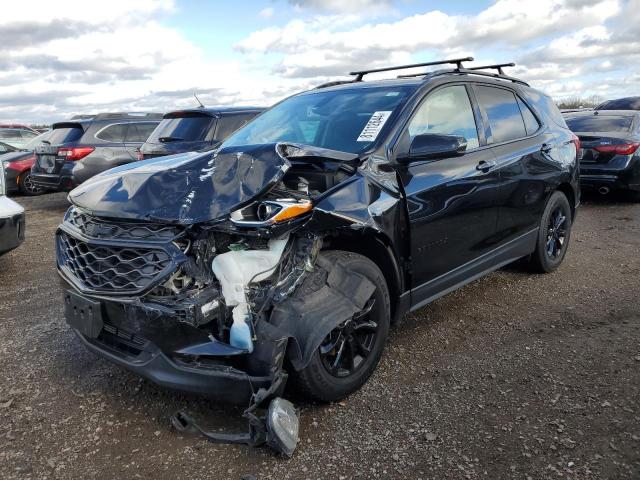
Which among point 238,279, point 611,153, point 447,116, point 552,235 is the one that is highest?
point 447,116

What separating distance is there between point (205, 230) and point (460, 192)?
74.5 inches

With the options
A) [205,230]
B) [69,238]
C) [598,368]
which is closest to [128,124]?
[69,238]

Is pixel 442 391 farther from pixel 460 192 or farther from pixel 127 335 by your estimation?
pixel 127 335

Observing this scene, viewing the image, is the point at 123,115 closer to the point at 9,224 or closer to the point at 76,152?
the point at 76,152

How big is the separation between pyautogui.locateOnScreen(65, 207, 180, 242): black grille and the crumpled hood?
52 mm

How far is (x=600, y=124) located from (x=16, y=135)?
52.5ft

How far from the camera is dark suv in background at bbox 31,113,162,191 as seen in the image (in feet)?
30.5

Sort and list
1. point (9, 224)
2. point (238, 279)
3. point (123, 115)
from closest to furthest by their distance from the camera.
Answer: point (238, 279) → point (9, 224) → point (123, 115)

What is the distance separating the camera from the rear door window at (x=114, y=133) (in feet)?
31.6

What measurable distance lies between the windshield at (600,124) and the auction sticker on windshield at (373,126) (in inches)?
273

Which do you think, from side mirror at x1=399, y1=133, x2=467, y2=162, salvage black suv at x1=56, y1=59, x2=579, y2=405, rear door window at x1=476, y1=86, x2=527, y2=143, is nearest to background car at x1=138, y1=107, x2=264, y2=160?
salvage black suv at x1=56, y1=59, x2=579, y2=405

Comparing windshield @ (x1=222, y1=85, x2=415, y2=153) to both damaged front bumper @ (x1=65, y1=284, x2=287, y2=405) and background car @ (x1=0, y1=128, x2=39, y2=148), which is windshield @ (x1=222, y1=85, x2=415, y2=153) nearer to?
damaged front bumper @ (x1=65, y1=284, x2=287, y2=405)

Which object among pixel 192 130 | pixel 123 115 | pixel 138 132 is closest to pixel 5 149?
pixel 123 115

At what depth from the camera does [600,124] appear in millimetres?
9211
